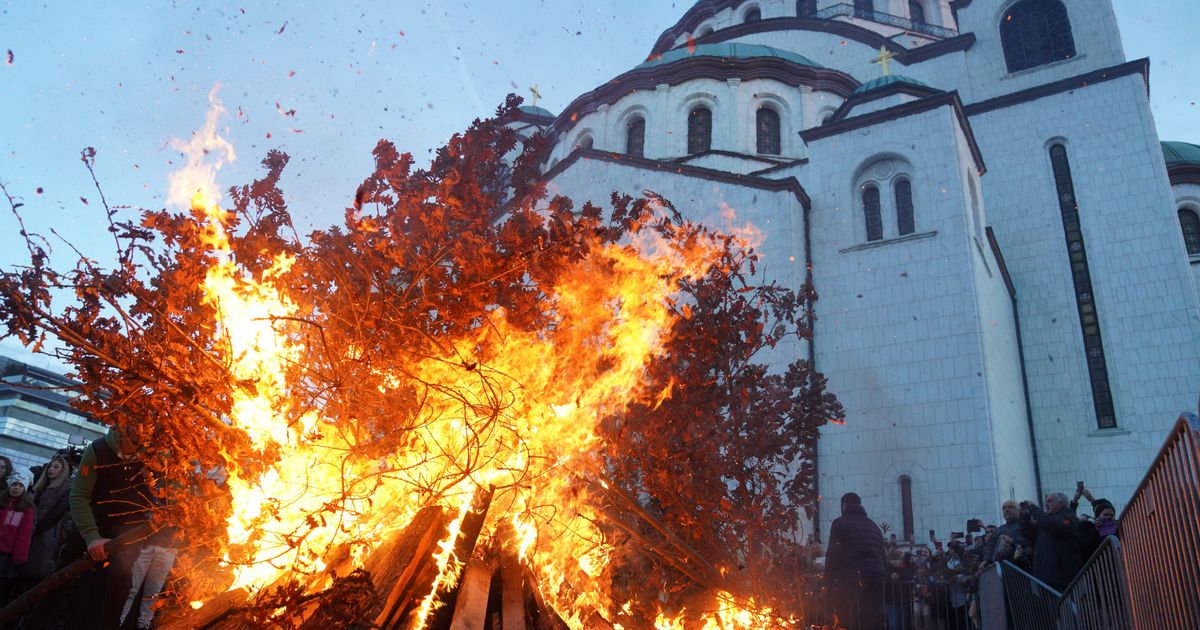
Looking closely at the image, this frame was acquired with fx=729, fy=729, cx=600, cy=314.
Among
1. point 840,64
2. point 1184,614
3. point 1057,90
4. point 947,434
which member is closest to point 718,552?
point 1184,614

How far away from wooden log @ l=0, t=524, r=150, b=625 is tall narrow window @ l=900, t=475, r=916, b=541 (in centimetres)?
1329

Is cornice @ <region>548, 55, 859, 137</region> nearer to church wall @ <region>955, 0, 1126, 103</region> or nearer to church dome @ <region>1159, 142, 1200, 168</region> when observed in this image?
church wall @ <region>955, 0, 1126, 103</region>

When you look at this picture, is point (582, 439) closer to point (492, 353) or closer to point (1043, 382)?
point (492, 353)

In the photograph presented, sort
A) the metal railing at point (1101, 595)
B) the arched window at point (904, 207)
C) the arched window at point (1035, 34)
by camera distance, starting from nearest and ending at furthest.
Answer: the metal railing at point (1101, 595), the arched window at point (904, 207), the arched window at point (1035, 34)

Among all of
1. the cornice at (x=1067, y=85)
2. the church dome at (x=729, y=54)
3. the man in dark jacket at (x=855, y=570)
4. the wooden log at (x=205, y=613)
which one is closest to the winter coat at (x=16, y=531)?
the wooden log at (x=205, y=613)

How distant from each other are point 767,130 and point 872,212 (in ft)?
22.0

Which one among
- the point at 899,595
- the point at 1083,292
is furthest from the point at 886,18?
the point at 899,595

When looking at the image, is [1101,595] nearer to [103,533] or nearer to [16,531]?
[103,533]

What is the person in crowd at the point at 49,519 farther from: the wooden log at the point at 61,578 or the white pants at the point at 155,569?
the wooden log at the point at 61,578

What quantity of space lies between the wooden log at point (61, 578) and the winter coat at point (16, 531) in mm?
2462

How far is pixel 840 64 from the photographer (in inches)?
1079

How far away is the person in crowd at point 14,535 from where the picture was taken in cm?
665

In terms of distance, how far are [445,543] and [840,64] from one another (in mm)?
27338

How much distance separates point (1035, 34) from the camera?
22688 mm
